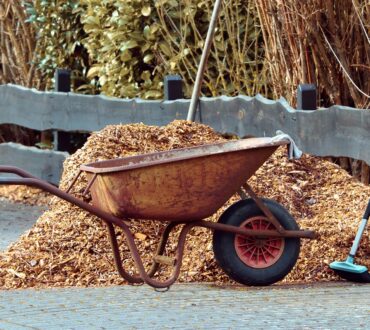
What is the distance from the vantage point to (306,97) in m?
9.55

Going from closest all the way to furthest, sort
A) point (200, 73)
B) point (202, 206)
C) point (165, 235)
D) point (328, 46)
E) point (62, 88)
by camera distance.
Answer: point (202, 206) < point (165, 235) < point (328, 46) < point (200, 73) < point (62, 88)

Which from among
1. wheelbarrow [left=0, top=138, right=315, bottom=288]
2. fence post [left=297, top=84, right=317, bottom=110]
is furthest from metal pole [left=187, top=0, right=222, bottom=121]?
wheelbarrow [left=0, top=138, right=315, bottom=288]

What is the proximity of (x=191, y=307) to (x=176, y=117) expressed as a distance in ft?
14.3

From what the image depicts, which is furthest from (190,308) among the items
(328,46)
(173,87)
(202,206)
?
(173,87)

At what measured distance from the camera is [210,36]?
10.3 m

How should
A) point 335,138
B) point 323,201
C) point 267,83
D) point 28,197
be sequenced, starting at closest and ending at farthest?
point 323,201 → point 335,138 → point 267,83 → point 28,197

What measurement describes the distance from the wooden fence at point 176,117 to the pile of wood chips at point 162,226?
23 centimetres

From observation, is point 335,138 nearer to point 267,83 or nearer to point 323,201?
point 323,201

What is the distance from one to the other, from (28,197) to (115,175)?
5.72 m

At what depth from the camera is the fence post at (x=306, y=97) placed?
31.2ft

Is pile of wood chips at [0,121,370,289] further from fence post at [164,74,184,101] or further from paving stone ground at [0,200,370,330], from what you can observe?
fence post at [164,74,184,101]

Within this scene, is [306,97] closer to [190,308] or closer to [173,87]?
[173,87]

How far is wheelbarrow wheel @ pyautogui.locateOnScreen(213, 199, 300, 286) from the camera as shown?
23.8ft

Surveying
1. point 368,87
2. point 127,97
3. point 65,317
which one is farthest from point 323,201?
point 127,97
